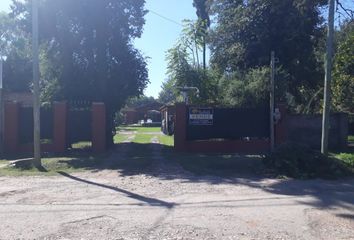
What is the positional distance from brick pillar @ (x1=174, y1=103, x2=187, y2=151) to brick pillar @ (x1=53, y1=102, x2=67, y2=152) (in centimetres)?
534

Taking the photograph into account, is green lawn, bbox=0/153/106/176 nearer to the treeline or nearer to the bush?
the bush

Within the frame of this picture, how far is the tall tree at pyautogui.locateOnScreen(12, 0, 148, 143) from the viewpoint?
2533 cm

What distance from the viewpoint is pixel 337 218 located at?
8.47 m

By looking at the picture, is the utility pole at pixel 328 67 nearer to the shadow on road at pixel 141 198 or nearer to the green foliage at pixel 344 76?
the shadow on road at pixel 141 198

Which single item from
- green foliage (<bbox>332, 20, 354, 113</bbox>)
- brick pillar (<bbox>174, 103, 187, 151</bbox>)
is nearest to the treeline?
green foliage (<bbox>332, 20, 354, 113</bbox>)

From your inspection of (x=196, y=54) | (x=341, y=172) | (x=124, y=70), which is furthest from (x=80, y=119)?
(x=196, y=54)

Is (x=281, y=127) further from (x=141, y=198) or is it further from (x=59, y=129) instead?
(x=141, y=198)

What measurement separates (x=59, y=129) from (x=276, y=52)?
14.8m

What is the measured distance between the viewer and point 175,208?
30.8 feet

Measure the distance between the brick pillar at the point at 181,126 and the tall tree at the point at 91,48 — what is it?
210 inches

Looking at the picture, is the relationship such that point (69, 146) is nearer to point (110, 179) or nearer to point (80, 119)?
point (80, 119)

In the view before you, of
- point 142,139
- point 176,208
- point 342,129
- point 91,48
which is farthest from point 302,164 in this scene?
point 142,139

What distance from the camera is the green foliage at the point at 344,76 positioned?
1079 inches

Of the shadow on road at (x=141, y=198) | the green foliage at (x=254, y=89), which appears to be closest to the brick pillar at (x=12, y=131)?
the shadow on road at (x=141, y=198)
